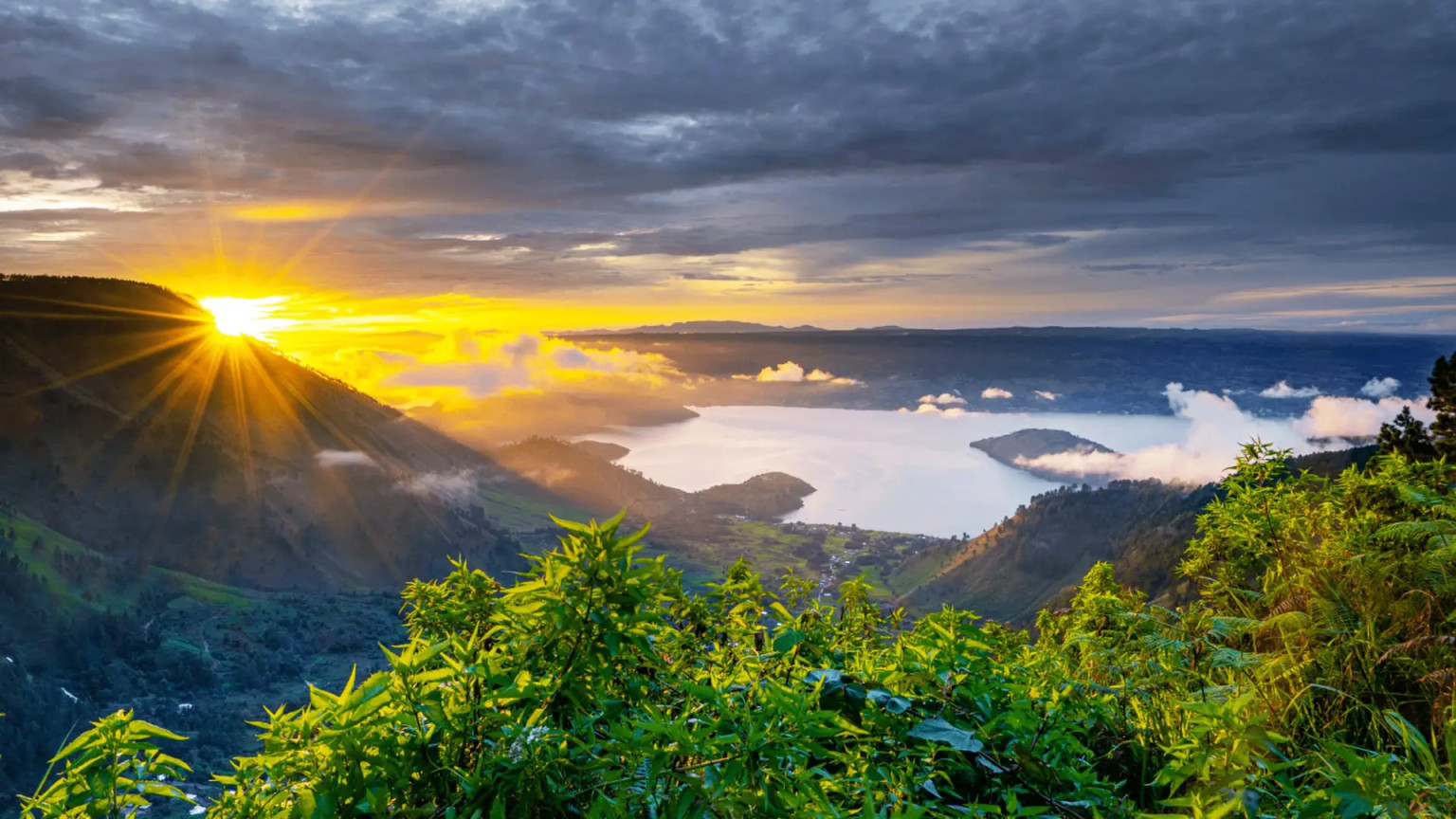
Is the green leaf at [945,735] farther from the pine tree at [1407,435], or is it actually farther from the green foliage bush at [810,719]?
the pine tree at [1407,435]

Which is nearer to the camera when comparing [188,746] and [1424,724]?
[1424,724]

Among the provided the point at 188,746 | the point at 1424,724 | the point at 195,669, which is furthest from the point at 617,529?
the point at 195,669

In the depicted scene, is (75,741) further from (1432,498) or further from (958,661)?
(1432,498)

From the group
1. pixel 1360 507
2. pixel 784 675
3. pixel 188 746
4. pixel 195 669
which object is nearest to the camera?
pixel 784 675

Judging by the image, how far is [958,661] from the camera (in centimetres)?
310

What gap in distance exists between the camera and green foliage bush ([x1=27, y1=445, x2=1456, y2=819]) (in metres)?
2.08

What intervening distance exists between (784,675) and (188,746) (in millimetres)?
208678

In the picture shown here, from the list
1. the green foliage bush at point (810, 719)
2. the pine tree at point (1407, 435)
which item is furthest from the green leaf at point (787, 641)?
the pine tree at point (1407, 435)

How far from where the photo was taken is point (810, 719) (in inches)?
87.0

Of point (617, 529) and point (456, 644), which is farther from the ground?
point (617, 529)

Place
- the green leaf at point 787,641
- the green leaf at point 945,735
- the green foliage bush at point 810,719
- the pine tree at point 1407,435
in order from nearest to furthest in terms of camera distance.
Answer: the green foliage bush at point 810,719 < the green leaf at point 945,735 < the green leaf at point 787,641 < the pine tree at point 1407,435

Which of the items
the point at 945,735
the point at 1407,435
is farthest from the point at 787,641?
the point at 1407,435

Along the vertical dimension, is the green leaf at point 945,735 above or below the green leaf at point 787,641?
below

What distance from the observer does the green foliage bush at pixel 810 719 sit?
2082mm
